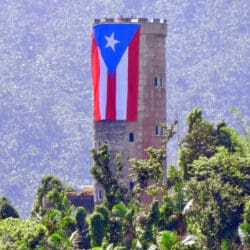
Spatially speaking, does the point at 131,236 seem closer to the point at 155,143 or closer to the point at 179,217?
the point at 179,217

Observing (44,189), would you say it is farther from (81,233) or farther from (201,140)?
(81,233)

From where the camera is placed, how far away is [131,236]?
424 ft

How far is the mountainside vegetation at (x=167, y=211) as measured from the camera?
123125 millimetres

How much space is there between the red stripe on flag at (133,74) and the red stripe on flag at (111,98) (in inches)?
41.5

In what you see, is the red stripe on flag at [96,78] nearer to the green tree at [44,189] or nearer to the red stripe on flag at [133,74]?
the red stripe on flag at [133,74]

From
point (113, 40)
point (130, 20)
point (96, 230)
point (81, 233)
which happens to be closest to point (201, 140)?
point (81, 233)

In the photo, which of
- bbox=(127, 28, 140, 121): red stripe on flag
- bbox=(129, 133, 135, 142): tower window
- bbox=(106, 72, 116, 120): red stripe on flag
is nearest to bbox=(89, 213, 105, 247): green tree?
bbox=(129, 133, 135, 142): tower window

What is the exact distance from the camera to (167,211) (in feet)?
423

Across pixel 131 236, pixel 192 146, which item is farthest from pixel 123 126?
pixel 131 236

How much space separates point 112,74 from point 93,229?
1271 inches

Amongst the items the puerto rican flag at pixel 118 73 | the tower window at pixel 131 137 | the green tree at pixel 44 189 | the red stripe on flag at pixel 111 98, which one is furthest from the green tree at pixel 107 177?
the puerto rican flag at pixel 118 73

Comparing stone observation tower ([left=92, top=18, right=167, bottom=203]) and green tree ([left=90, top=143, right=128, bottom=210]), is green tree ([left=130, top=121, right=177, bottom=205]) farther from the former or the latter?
stone observation tower ([left=92, top=18, right=167, bottom=203])

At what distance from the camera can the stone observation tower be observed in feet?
518

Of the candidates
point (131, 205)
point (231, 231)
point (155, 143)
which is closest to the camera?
point (231, 231)
